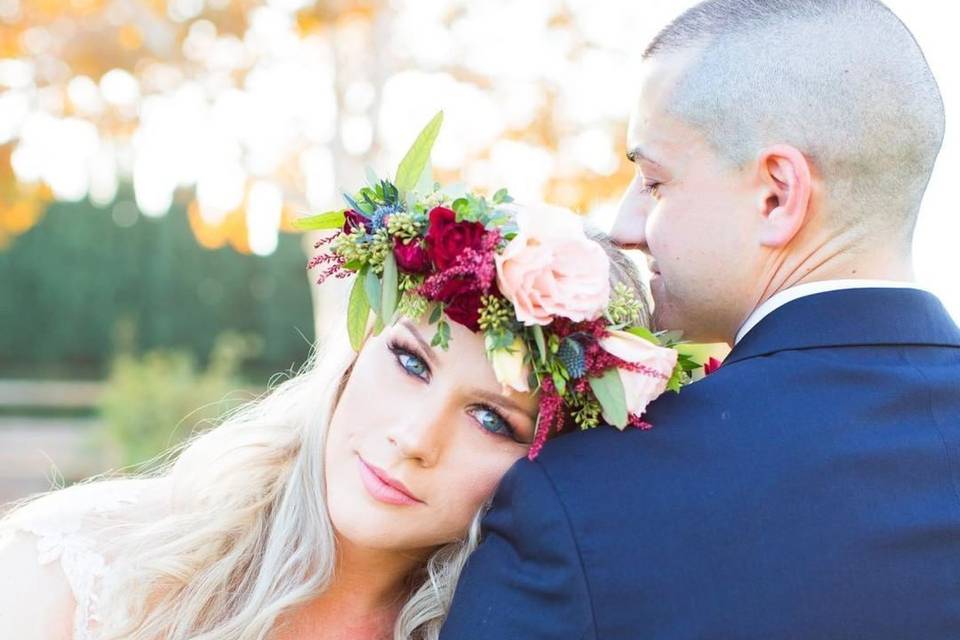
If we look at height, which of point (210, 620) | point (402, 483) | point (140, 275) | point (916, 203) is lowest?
point (140, 275)

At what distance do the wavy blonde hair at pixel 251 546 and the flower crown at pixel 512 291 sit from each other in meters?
0.40

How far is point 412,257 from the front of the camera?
2529mm

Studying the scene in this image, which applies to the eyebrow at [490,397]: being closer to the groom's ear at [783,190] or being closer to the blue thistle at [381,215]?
the blue thistle at [381,215]

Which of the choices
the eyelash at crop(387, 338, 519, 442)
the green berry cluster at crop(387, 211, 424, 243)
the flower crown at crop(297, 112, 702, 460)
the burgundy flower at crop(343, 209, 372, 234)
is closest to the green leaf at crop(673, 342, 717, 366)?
the flower crown at crop(297, 112, 702, 460)

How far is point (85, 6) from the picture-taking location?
8492mm

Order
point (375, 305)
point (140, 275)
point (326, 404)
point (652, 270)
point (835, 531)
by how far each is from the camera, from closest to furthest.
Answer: point (835, 531) < point (375, 305) < point (652, 270) < point (326, 404) < point (140, 275)

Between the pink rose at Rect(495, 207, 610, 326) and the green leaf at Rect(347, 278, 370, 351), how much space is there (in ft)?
1.28

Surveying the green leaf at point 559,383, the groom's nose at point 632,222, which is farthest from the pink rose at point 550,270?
the groom's nose at point 632,222

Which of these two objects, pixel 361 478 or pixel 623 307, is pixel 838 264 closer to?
pixel 623 307

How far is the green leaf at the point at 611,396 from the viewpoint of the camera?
2287 mm

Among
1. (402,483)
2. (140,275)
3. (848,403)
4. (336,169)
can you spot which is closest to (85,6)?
(336,169)

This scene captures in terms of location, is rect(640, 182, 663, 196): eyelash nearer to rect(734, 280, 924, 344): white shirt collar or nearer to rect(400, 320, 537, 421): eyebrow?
rect(734, 280, 924, 344): white shirt collar

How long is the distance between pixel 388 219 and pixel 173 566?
1106 millimetres

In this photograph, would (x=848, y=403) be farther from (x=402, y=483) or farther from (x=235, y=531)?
(x=235, y=531)
